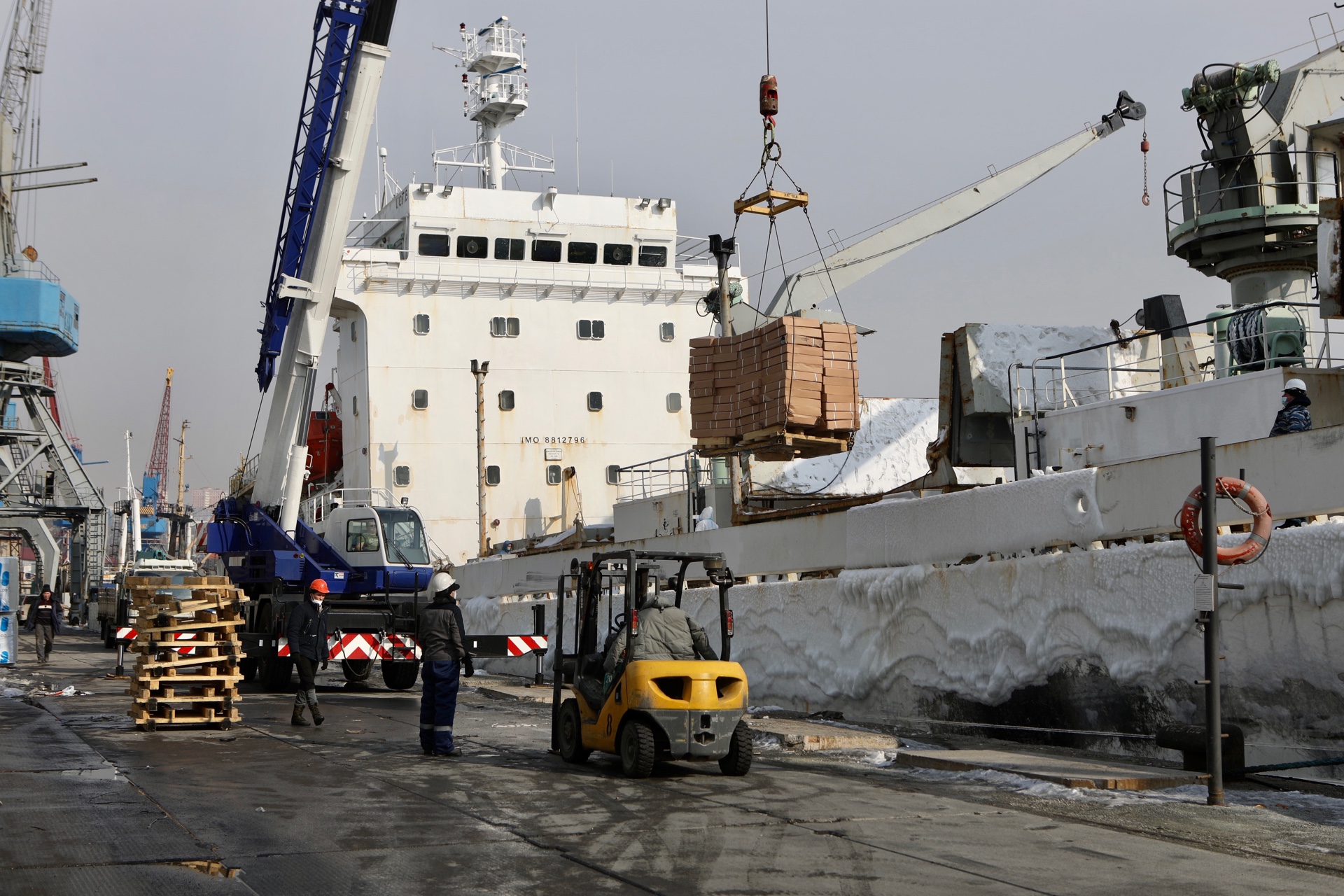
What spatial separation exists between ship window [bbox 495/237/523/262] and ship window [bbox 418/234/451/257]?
1.28m

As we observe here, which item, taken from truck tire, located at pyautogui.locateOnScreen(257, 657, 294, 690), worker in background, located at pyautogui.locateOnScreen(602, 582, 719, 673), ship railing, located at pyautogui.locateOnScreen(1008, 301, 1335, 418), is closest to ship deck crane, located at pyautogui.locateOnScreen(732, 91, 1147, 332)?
ship railing, located at pyautogui.locateOnScreen(1008, 301, 1335, 418)

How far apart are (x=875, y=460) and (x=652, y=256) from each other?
452 inches

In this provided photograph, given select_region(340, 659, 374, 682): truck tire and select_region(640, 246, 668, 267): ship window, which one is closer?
select_region(340, 659, 374, 682): truck tire

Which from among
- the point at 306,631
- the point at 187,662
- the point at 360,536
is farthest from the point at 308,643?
the point at 360,536

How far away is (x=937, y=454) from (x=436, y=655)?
32.9 ft

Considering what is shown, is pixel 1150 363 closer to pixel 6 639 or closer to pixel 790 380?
pixel 790 380

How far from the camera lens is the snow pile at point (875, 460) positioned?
25.7 m

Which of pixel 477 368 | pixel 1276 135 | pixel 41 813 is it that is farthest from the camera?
pixel 477 368

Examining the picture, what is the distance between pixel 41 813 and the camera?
331 inches

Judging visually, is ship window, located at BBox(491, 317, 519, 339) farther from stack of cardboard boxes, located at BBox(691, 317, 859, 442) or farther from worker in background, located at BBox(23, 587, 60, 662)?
stack of cardboard boxes, located at BBox(691, 317, 859, 442)

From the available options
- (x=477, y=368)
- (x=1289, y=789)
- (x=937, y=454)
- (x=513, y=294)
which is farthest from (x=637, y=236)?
(x=1289, y=789)

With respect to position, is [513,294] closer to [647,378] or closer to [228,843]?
[647,378]

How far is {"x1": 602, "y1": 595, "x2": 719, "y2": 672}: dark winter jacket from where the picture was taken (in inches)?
415

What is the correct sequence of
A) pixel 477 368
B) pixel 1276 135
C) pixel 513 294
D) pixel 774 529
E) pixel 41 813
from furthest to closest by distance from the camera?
pixel 513 294, pixel 477 368, pixel 1276 135, pixel 774 529, pixel 41 813
